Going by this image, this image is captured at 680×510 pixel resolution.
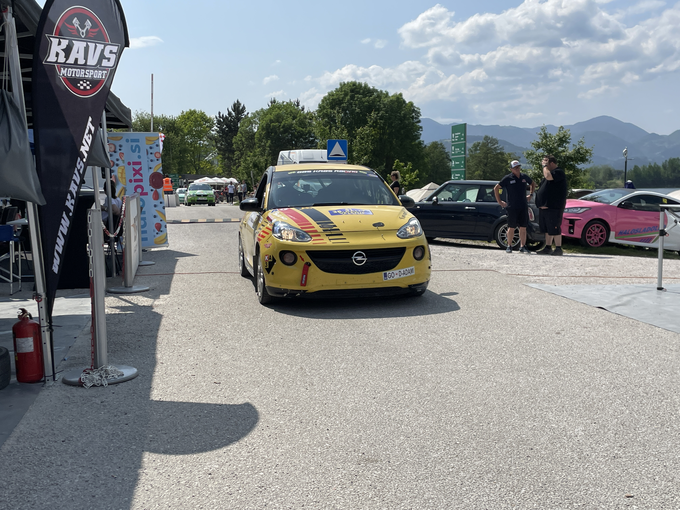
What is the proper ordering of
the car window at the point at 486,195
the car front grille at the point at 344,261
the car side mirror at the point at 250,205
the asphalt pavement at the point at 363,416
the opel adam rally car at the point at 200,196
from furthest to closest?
1. the opel adam rally car at the point at 200,196
2. the car window at the point at 486,195
3. the car side mirror at the point at 250,205
4. the car front grille at the point at 344,261
5. the asphalt pavement at the point at 363,416

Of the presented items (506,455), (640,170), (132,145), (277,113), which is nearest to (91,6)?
(506,455)

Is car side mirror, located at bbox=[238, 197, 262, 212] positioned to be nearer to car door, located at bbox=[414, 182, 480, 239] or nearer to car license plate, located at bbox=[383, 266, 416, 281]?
car license plate, located at bbox=[383, 266, 416, 281]

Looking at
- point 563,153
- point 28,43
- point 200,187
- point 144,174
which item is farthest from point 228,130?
point 28,43

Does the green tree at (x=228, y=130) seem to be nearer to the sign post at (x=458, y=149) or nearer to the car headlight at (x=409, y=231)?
the sign post at (x=458, y=149)

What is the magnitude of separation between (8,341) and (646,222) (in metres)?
14.3

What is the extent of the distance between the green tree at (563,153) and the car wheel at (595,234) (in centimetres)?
2989

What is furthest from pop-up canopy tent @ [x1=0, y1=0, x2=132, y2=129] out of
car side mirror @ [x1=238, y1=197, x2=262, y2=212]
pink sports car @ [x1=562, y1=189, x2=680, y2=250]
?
pink sports car @ [x1=562, y1=189, x2=680, y2=250]

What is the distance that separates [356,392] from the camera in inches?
178

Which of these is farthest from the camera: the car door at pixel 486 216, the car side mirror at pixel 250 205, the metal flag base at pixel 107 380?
the car door at pixel 486 216

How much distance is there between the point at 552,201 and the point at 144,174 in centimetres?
890

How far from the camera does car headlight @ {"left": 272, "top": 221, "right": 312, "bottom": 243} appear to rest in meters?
7.31

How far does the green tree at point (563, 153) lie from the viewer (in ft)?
151

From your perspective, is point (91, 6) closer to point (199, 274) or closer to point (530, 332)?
point (530, 332)

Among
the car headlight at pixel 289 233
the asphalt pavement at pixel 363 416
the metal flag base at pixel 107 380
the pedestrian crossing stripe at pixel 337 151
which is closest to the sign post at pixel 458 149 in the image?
the pedestrian crossing stripe at pixel 337 151
